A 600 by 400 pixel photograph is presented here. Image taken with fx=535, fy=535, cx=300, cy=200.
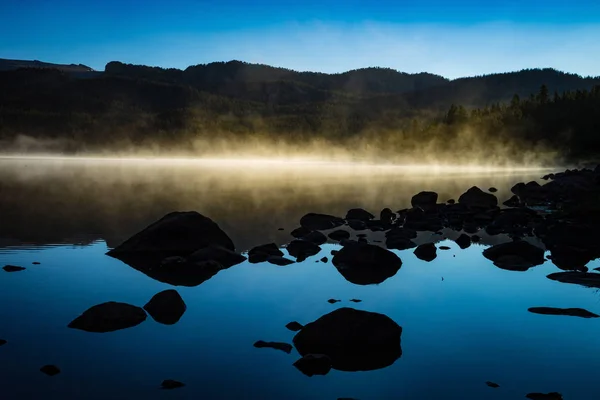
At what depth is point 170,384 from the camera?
10.1m

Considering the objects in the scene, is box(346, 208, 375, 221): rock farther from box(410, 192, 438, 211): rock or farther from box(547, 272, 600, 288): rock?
box(547, 272, 600, 288): rock

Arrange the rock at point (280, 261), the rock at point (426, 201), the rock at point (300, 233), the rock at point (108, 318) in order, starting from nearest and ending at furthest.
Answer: the rock at point (108, 318) < the rock at point (280, 261) < the rock at point (300, 233) < the rock at point (426, 201)

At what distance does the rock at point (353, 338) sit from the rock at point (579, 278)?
9.12 m

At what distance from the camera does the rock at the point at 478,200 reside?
3906cm

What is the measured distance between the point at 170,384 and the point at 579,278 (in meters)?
14.7

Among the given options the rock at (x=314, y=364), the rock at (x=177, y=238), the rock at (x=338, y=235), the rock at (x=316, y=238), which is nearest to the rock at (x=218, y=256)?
the rock at (x=177, y=238)

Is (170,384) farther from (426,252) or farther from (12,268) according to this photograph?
(426,252)

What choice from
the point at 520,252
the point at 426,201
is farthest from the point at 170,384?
the point at 426,201

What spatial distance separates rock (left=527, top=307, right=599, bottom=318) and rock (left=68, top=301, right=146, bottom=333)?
1084cm

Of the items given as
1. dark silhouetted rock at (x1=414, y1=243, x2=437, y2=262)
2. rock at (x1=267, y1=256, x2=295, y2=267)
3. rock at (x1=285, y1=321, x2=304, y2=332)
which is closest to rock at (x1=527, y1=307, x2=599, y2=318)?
Answer: rock at (x1=285, y1=321, x2=304, y2=332)

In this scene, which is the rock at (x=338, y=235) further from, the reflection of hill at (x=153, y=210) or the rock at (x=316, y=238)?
the reflection of hill at (x=153, y=210)

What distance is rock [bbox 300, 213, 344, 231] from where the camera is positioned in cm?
3112

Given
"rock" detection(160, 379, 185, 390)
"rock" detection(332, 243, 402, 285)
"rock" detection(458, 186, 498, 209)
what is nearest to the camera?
"rock" detection(160, 379, 185, 390)

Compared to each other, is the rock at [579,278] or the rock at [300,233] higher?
the rock at [579,278]
